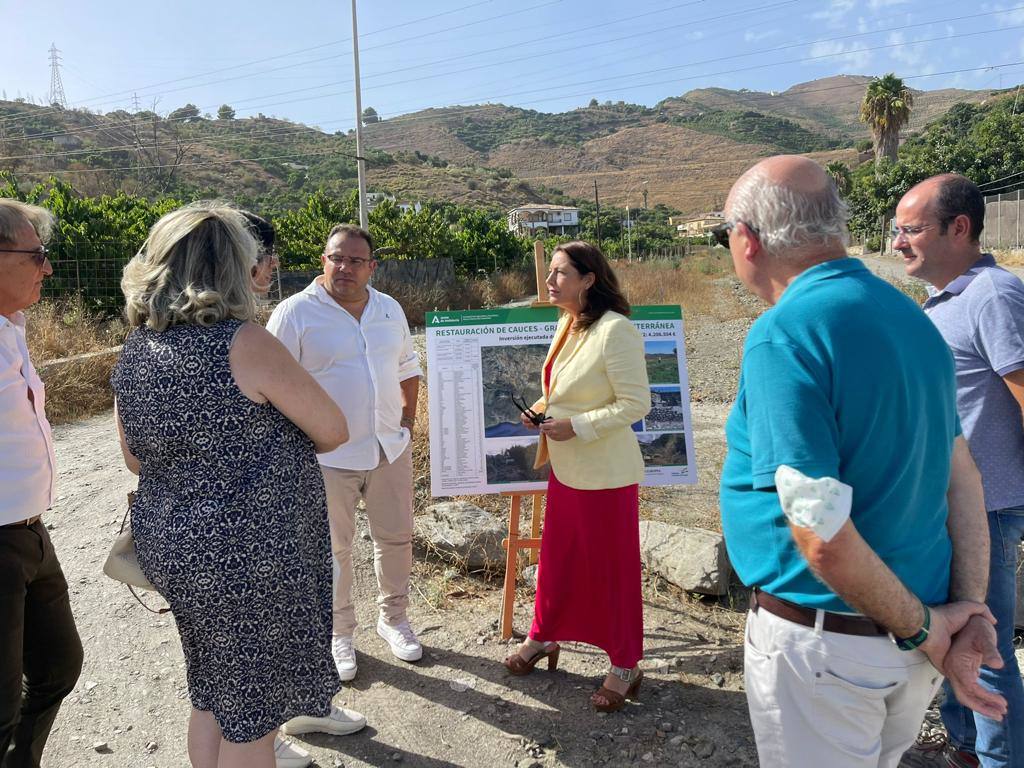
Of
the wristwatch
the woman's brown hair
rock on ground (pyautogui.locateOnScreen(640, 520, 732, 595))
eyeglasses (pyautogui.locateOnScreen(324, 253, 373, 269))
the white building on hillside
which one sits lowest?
rock on ground (pyautogui.locateOnScreen(640, 520, 732, 595))

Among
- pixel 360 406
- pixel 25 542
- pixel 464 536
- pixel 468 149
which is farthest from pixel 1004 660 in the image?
pixel 468 149

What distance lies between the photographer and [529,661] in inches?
124

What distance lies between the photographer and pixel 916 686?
1.44 metres

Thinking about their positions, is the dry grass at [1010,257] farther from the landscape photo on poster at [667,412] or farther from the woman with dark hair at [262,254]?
the woman with dark hair at [262,254]

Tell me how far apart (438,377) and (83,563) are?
266cm

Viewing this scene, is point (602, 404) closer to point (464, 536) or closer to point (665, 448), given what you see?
point (665, 448)

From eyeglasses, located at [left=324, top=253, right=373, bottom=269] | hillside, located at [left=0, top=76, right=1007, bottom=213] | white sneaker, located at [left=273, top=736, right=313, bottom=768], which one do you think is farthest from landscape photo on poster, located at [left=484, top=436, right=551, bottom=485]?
hillside, located at [left=0, top=76, right=1007, bottom=213]

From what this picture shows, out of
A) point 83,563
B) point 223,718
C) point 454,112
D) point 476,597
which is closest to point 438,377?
point 476,597

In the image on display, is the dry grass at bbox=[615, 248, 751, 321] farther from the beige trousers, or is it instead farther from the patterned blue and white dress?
the patterned blue and white dress

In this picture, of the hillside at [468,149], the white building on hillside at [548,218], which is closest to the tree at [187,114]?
the hillside at [468,149]

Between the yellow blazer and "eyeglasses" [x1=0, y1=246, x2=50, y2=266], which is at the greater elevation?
"eyeglasses" [x1=0, y1=246, x2=50, y2=266]

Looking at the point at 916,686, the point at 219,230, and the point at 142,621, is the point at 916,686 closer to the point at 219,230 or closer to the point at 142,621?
the point at 219,230

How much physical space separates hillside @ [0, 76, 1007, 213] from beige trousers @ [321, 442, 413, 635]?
44.7m

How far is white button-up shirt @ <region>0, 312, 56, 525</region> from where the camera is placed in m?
2.02
